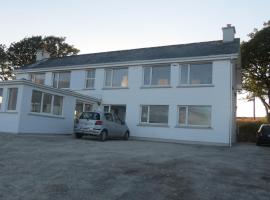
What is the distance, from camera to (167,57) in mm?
22922

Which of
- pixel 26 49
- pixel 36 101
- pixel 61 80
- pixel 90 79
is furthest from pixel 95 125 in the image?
pixel 26 49

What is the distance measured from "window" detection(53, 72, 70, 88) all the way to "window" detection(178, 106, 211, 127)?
422 inches

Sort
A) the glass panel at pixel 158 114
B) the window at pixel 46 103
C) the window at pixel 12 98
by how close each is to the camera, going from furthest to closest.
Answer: the glass panel at pixel 158 114
the window at pixel 46 103
the window at pixel 12 98

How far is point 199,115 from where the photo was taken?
20.9 meters

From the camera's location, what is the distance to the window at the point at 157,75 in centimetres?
2261

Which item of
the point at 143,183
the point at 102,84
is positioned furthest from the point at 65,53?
the point at 143,183

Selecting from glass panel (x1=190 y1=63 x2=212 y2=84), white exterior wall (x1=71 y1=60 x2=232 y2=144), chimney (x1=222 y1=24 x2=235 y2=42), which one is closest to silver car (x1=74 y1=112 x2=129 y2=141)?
white exterior wall (x1=71 y1=60 x2=232 y2=144)

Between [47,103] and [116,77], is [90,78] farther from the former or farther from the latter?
[47,103]

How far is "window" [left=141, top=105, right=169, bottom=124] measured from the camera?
2206 centimetres

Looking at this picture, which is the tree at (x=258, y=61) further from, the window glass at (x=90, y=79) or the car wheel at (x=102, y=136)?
the car wheel at (x=102, y=136)

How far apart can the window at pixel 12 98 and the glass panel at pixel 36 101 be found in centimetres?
102

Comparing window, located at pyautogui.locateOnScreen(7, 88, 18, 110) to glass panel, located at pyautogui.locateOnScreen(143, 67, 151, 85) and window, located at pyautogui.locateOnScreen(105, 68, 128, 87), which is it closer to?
window, located at pyautogui.locateOnScreen(105, 68, 128, 87)

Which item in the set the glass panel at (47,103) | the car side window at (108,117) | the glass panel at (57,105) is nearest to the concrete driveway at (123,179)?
the car side window at (108,117)

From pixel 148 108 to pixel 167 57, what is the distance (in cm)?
410
